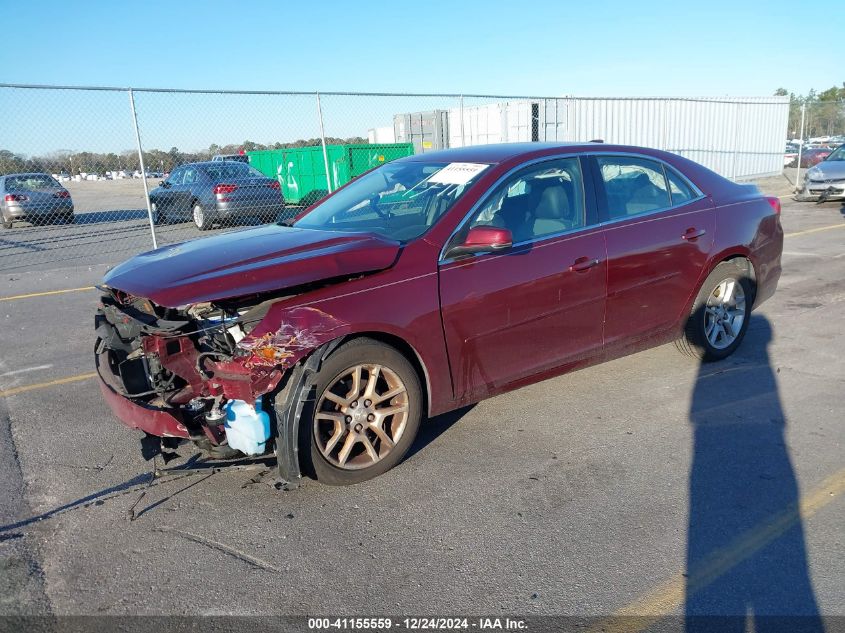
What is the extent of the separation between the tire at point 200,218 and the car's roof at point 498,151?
1092 cm

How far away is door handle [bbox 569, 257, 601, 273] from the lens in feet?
13.6

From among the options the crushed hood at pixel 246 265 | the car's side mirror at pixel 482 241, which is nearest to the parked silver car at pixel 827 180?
the car's side mirror at pixel 482 241

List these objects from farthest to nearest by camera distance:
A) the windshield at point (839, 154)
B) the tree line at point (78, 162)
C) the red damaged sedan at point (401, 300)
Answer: the windshield at point (839, 154) → the tree line at point (78, 162) → the red damaged sedan at point (401, 300)

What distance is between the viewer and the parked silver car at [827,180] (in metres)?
15.3

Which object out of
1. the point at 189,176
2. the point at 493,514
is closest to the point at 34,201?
the point at 189,176

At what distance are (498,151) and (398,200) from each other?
2.46 feet

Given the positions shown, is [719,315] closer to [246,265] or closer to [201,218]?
[246,265]

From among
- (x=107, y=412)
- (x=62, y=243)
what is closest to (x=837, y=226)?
(x=107, y=412)

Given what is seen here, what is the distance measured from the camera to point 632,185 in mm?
4684

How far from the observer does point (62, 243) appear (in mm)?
14531

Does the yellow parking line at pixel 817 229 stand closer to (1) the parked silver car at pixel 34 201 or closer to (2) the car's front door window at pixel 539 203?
(2) the car's front door window at pixel 539 203

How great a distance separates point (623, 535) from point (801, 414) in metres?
2.00

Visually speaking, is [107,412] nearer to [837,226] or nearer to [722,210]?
[722,210]

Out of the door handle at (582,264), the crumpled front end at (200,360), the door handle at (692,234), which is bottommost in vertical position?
the crumpled front end at (200,360)
